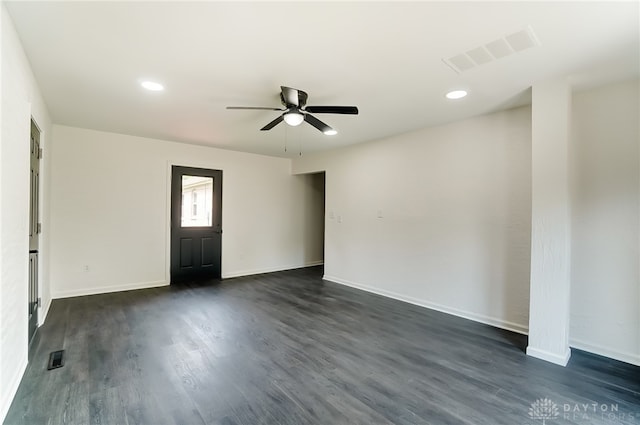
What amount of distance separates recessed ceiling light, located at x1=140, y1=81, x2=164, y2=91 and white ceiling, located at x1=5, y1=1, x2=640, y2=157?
89mm

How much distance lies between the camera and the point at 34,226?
316 centimetres

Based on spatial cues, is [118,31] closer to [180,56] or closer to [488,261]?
[180,56]

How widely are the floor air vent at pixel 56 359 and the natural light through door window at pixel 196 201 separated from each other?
9.64 feet

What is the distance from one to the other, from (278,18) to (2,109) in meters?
1.75

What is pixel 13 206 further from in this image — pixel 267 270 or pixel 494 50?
pixel 267 270

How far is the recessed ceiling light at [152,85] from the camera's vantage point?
9.21 ft

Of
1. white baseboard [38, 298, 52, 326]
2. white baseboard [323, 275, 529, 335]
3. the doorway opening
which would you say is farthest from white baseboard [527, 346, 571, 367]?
white baseboard [38, 298, 52, 326]

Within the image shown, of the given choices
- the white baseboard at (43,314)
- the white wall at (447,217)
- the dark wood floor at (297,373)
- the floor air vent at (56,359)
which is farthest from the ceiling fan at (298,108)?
the white baseboard at (43,314)

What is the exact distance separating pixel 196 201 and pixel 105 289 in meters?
2.01

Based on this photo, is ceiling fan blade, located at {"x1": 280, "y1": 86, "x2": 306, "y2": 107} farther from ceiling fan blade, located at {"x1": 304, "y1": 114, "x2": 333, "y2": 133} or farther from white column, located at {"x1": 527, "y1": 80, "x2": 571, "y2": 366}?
white column, located at {"x1": 527, "y1": 80, "x2": 571, "y2": 366}

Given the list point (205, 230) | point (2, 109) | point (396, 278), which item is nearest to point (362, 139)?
point (396, 278)

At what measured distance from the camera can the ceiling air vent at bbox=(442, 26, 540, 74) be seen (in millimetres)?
2051

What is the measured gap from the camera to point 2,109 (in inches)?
70.0

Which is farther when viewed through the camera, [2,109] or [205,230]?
[205,230]
